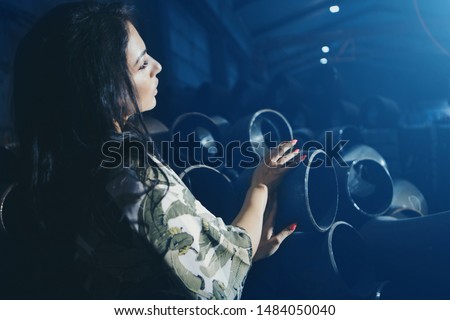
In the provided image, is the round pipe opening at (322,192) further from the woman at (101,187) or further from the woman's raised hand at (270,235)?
the woman at (101,187)

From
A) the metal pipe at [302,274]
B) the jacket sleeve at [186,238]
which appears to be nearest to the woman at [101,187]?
the jacket sleeve at [186,238]

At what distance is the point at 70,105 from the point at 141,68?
0.65ft

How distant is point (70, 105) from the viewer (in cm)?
86

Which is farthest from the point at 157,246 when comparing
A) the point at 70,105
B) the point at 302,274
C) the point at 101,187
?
the point at 302,274

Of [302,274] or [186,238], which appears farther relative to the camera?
[302,274]

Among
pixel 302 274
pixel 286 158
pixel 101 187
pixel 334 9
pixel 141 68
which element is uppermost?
pixel 334 9

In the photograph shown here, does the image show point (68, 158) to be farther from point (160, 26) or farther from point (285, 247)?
point (160, 26)

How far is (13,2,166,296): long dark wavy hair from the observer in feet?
2.77

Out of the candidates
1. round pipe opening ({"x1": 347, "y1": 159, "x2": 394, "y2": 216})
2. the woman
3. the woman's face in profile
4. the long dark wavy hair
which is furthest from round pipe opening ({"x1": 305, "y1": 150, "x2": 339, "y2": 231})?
the long dark wavy hair

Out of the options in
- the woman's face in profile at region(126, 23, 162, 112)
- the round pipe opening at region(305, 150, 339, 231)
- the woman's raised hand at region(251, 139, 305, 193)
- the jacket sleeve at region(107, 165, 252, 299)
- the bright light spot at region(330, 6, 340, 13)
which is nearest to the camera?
the jacket sleeve at region(107, 165, 252, 299)

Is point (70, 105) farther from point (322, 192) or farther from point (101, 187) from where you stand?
point (322, 192)

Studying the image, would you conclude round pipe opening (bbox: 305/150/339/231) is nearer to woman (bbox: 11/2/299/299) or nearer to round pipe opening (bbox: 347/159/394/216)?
round pipe opening (bbox: 347/159/394/216)

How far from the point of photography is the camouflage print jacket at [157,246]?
2.51ft
